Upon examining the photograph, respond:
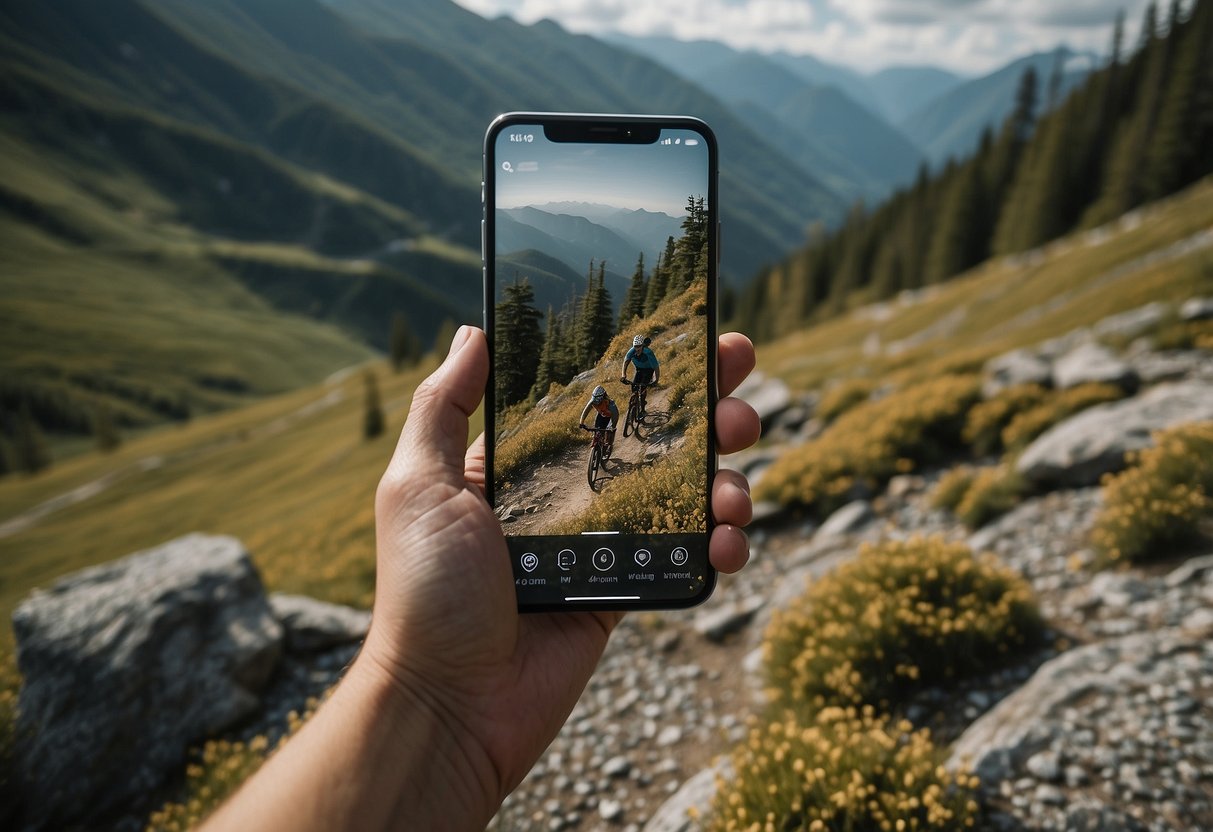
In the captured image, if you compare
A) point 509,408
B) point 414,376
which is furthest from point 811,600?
point 414,376

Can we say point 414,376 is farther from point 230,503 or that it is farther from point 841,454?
point 841,454

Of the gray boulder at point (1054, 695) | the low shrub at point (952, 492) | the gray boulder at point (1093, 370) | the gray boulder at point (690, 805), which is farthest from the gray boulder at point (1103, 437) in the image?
the gray boulder at point (690, 805)

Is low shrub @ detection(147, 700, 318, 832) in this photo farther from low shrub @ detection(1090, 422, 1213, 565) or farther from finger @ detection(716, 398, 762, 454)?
low shrub @ detection(1090, 422, 1213, 565)

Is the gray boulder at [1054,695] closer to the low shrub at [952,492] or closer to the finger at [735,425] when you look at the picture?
the finger at [735,425]

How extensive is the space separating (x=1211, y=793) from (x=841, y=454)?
29.5 feet

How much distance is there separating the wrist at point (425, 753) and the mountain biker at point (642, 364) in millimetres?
Answer: 2301

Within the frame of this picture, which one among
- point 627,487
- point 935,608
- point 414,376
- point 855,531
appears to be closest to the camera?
point 627,487

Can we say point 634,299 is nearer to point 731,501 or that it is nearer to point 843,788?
point 731,501

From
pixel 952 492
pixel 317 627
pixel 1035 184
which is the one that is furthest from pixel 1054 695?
pixel 1035 184

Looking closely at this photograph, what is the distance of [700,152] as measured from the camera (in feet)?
16.0

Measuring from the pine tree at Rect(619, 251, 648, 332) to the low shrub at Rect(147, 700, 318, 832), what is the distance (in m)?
4.75

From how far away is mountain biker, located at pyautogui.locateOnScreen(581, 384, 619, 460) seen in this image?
4.85m

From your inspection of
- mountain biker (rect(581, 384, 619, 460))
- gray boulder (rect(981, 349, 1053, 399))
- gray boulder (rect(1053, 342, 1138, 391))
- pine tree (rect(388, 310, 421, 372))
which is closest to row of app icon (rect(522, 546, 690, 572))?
mountain biker (rect(581, 384, 619, 460))

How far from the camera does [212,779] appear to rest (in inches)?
281
